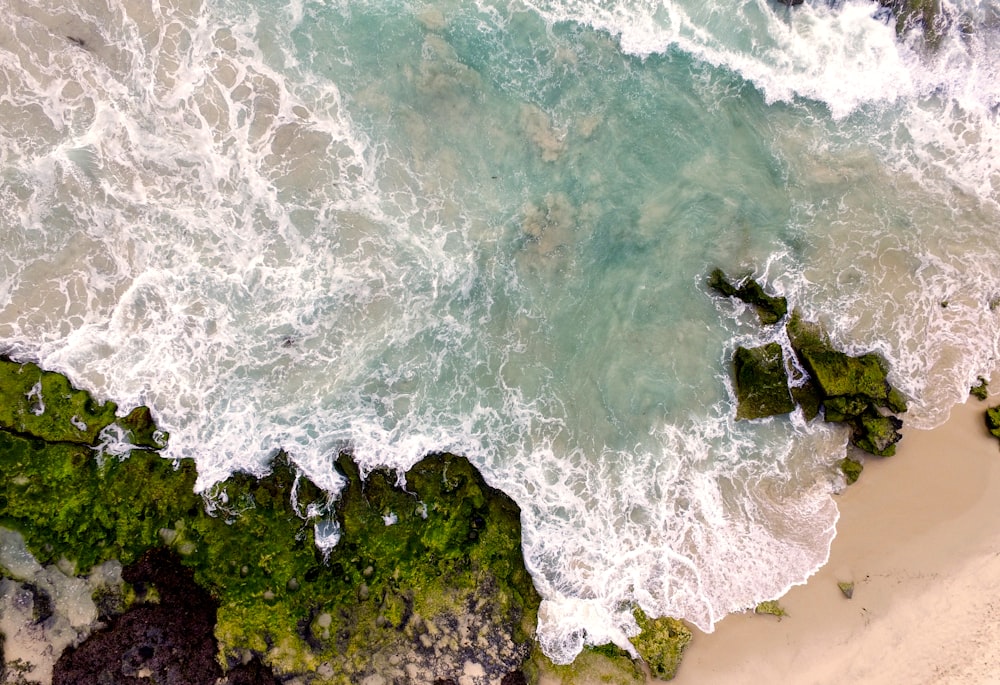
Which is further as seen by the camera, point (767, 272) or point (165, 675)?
point (767, 272)

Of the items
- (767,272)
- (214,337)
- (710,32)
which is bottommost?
(214,337)

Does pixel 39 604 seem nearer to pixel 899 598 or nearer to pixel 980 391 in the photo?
pixel 899 598

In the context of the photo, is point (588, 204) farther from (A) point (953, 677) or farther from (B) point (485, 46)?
(A) point (953, 677)

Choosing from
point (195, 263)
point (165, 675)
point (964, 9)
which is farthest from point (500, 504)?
point (964, 9)

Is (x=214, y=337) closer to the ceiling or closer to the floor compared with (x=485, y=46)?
closer to the floor

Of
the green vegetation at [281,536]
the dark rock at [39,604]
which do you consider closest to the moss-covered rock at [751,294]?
the green vegetation at [281,536]

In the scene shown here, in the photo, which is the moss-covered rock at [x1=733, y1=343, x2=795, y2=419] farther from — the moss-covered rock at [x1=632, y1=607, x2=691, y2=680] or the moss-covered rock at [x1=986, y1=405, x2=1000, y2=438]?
the moss-covered rock at [x1=632, y1=607, x2=691, y2=680]
